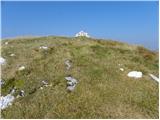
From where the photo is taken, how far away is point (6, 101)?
20.0 metres

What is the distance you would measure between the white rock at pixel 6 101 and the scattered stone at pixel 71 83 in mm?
3758

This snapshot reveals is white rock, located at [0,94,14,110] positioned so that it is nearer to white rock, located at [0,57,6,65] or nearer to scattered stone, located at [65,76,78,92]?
scattered stone, located at [65,76,78,92]

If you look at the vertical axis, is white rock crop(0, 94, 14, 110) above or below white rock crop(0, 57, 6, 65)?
below

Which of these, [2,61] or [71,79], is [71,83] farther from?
[2,61]

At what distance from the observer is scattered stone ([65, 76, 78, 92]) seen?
67.3 ft

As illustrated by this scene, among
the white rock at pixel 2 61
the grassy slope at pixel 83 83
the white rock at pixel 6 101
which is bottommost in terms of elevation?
the white rock at pixel 6 101

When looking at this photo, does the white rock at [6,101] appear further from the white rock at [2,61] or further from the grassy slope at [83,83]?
the white rock at [2,61]

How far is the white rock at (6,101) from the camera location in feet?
63.9


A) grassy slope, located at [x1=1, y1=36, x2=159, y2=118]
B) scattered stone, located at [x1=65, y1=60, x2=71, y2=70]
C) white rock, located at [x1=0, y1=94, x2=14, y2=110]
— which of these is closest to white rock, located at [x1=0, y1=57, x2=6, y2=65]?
grassy slope, located at [x1=1, y1=36, x2=159, y2=118]

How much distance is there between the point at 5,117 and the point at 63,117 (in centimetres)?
341

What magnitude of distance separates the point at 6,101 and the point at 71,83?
4391mm

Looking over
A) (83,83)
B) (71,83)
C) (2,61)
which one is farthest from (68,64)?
(2,61)

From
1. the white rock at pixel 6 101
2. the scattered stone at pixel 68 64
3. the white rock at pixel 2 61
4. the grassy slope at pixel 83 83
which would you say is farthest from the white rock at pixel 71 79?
the white rock at pixel 2 61

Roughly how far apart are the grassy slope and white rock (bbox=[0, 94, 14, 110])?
489 millimetres
